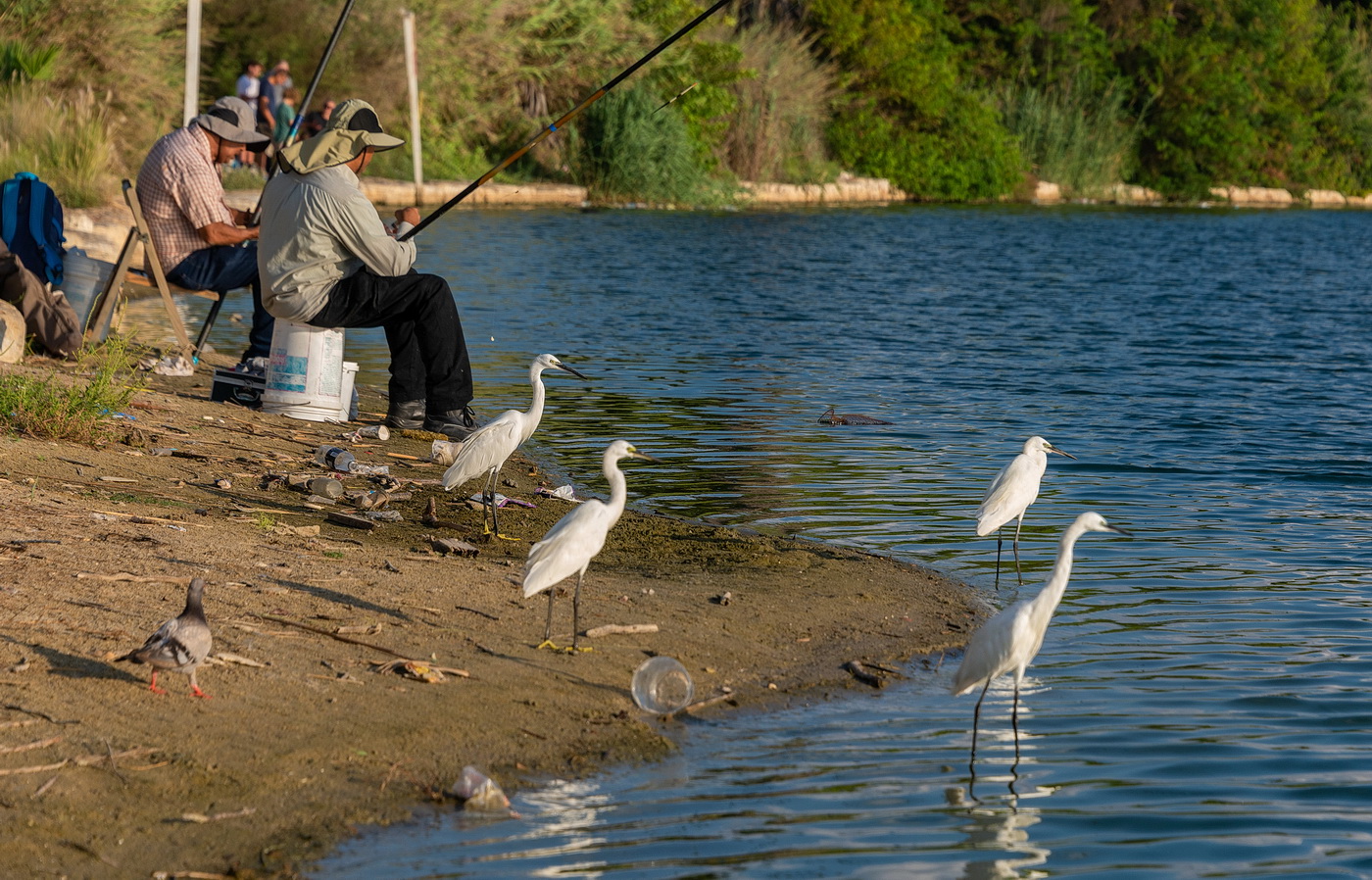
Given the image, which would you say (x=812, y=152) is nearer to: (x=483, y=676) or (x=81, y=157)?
(x=81, y=157)

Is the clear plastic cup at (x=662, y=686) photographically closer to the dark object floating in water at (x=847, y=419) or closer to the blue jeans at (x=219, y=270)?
the blue jeans at (x=219, y=270)

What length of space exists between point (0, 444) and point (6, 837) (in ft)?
12.2

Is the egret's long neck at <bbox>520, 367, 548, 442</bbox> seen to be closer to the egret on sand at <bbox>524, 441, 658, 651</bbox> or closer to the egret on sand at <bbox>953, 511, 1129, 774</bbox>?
the egret on sand at <bbox>524, 441, 658, 651</bbox>

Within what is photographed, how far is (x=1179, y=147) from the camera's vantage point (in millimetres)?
54875

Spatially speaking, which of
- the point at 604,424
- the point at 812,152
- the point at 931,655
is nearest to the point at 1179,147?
the point at 812,152

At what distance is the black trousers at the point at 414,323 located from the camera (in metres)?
8.54

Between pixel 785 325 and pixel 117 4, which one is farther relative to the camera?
pixel 117 4

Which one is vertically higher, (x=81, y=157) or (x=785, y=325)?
(x=81, y=157)

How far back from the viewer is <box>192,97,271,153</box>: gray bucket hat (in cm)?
988

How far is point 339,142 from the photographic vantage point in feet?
27.7

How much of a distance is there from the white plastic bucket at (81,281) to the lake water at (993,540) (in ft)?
8.41

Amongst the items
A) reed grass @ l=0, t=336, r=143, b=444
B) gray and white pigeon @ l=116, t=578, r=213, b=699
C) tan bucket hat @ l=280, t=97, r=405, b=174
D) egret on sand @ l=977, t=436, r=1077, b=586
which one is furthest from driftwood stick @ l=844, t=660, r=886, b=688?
tan bucket hat @ l=280, t=97, r=405, b=174

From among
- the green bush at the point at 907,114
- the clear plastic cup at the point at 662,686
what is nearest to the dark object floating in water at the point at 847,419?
the clear plastic cup at the point at 662,686

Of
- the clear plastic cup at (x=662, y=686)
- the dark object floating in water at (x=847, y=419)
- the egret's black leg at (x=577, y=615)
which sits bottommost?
the clear plastic cup at (x=662, y=686)
